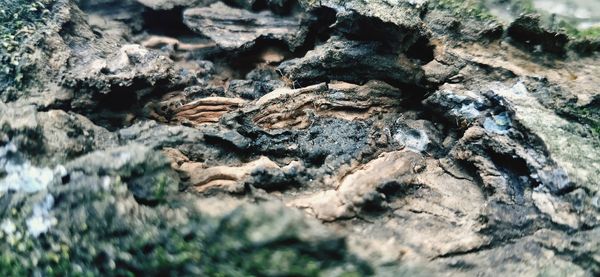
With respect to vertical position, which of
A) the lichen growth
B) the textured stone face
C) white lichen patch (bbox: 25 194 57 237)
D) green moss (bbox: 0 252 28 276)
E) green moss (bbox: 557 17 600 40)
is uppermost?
A: green moss (bbox: 557 17 600 40)

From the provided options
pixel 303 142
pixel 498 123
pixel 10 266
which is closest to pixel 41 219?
pixel 10 266

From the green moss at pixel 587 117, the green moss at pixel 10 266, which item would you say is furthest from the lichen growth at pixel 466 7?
the green moss at pixel 10 266

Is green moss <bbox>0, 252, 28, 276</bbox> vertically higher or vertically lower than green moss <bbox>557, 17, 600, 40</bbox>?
→ lower

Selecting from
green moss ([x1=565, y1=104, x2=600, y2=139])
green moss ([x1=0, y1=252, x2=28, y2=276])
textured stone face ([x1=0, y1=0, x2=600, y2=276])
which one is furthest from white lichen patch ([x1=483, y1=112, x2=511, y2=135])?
green moss ([x1=0, y1=252, x2=28, y2=276])

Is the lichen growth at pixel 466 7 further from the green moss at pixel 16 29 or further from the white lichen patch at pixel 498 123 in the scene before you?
the green moss at pixel 16 29

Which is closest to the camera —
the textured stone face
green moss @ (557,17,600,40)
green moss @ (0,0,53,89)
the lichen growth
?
the textured stone face

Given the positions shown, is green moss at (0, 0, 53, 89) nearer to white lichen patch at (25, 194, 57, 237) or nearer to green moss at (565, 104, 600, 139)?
white lichen patch at (25, 194, 57, 237)

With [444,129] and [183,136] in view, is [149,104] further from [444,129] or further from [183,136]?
[444,129]

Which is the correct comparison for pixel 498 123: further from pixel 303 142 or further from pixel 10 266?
pixel 10 266

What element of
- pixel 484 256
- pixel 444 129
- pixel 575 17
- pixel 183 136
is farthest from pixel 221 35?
pixel 575 17
